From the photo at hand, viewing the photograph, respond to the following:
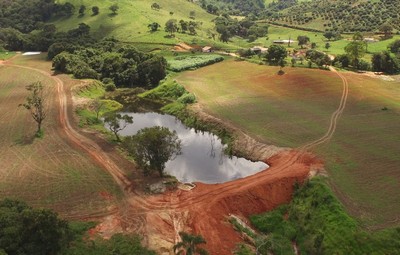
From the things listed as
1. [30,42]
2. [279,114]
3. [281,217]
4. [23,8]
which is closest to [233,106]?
[279,114]

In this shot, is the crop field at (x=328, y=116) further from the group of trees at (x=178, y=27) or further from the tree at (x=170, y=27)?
the group of trees at (x=178, y=27)

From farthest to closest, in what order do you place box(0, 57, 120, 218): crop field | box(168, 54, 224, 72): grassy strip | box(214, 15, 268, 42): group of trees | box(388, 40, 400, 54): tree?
1. box(214, 15, 268, 42): group of trees
2. box(388, 40, 400, 54): tree
3. box(168, 54, 224, 72): grassy strip
4. box(0, 57, 120, 218): crop field

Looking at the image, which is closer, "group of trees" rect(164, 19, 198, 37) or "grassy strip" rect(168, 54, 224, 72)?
"grassy strip" rect(168, 54, 224, 72)

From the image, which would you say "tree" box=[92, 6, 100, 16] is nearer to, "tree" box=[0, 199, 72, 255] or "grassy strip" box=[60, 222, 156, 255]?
"grassy strip" box=[60, 222, 156, 255]

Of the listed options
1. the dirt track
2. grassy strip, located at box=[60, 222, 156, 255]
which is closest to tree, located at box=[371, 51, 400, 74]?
the dirt track

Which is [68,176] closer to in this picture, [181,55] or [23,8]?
[181,55]

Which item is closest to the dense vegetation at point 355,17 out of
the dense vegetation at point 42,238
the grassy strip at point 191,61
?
the grassy strip at point 191,61

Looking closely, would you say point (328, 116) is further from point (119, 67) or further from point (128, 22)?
point (128, 22)
